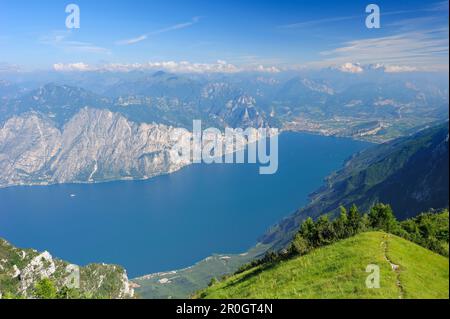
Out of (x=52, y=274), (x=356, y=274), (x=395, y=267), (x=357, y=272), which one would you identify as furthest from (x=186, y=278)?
(x=356, y=274)

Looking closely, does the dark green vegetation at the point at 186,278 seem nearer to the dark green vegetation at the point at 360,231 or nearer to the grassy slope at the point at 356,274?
the dark green vegetation at the point at 360,231

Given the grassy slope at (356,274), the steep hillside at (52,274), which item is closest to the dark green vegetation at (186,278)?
the steep hillside at (52,274)

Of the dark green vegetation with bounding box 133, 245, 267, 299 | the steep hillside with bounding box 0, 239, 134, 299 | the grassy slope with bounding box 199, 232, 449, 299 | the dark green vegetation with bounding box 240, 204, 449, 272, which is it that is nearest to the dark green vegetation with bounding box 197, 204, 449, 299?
the grassy slope with bounding box 199, 232, 449, 299

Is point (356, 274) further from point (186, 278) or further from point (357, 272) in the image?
point (186, 278)
